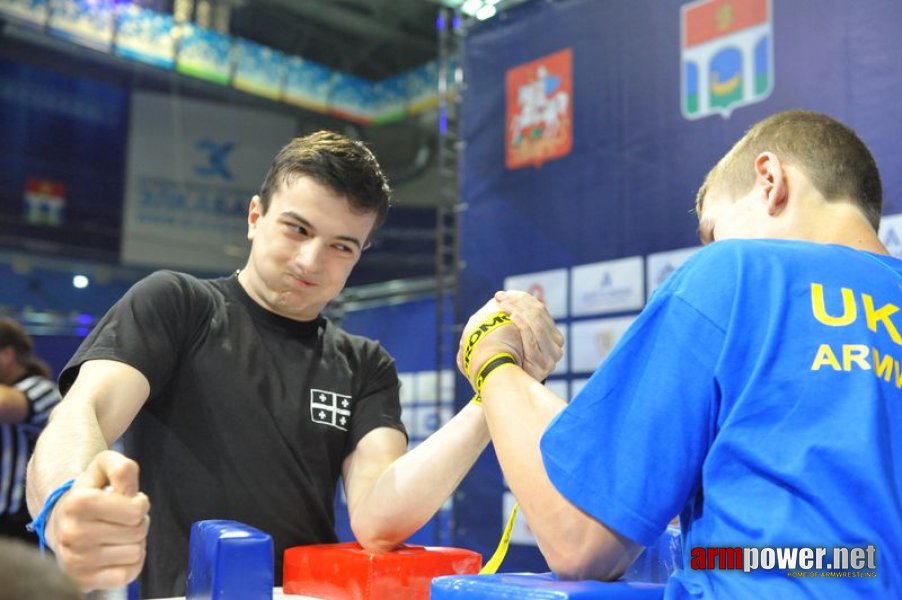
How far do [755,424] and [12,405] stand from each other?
3024 mm

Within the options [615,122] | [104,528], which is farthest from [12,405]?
[104,528]

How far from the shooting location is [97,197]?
9.13m

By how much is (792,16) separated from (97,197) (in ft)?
26.1

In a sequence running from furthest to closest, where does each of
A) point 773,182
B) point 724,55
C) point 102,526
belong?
point 724,55 < point 773,182 < point 102,526

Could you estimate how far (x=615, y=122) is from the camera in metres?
3.35

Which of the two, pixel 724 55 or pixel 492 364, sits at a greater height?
pixel 724 55

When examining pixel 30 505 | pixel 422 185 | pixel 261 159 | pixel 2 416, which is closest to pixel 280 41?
pixel 261 159

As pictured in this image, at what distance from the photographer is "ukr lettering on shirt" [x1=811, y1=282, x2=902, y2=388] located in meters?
0.83

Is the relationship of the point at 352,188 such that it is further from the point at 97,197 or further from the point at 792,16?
the point at 97,197

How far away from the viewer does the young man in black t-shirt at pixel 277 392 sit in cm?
144

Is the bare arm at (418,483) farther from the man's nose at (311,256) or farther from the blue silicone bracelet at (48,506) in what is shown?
the blue silicone bracelet at (48,506)

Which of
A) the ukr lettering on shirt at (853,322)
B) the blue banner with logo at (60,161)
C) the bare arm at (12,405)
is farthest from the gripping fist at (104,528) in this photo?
the blue banner with logo at (60,161)

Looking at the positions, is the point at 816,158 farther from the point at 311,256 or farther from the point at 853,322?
the point at 311,256

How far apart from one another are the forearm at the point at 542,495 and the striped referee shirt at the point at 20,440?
2701 millimetres
